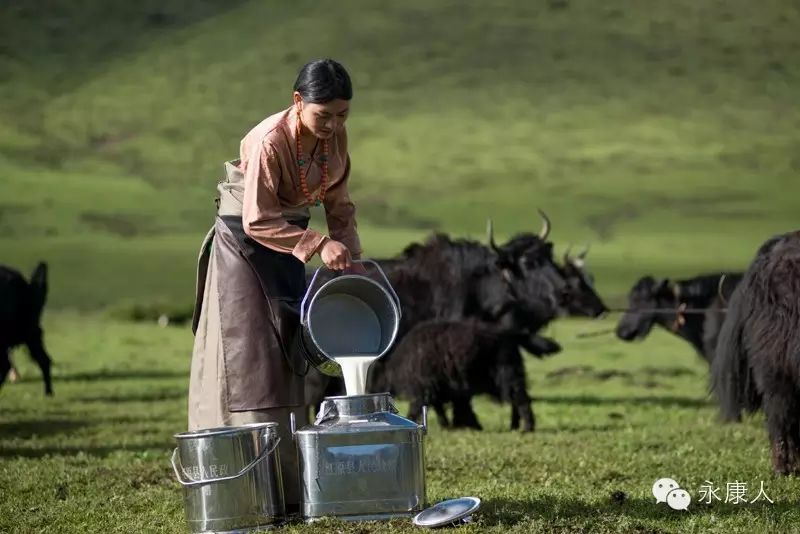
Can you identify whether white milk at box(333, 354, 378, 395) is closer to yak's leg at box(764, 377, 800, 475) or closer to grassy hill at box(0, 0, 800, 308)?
yak's leg at box(764, 377, 800, 475)

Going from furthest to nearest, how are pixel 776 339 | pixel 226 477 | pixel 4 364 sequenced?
pixel 4 364 < pixel 776 339 < pixel 226 477

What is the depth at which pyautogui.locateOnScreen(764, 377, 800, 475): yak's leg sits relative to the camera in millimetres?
6270

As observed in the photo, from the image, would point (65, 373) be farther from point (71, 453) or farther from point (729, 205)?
point (729, 205)

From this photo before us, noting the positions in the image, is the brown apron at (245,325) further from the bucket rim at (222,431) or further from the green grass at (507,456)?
the green grass at (507,456)

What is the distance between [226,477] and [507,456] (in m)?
→ 3.08

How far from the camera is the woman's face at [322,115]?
183 inches

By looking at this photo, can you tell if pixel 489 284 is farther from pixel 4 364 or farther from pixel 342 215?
pixel 342 215

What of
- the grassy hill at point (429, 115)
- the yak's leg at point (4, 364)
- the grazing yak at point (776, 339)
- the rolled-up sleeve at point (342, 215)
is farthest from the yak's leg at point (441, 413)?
the grassy hill at point (429, 115)

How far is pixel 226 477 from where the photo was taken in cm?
456

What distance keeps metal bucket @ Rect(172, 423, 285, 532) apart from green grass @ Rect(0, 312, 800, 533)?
16 centimetres

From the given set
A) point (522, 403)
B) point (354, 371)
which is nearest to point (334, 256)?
point (354, 371)

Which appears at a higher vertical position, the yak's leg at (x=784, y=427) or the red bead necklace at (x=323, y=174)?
the red bead necklace at (x=323, y=174)

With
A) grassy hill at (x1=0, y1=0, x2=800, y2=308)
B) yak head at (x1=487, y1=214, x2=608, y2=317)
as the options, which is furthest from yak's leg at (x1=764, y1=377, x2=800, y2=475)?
grassy hill at (x1=0, y1=0, x2=800, y2=308)

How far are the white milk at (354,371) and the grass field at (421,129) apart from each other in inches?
496
